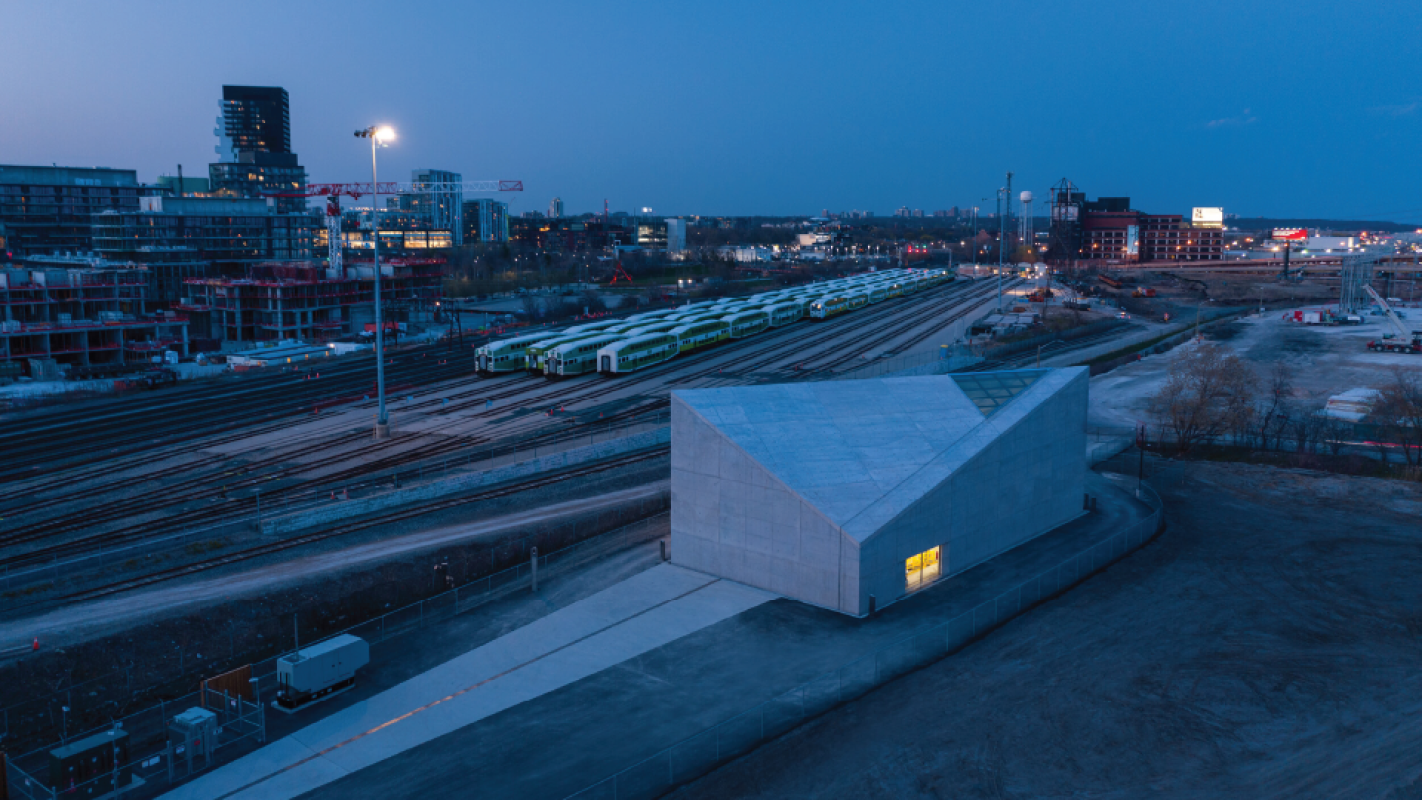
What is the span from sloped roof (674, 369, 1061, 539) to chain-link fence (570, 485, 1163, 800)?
4.03 m

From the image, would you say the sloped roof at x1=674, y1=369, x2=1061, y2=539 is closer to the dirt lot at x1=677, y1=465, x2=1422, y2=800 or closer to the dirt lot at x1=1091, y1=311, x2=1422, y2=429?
the dirt lot at x1=677, y1=465, x2=1422, y2=800

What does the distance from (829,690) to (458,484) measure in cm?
2352

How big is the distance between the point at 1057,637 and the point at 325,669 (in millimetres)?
20255

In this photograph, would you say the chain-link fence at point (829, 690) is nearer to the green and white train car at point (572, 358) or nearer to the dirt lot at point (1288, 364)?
the dirt lot at point (1288, 364)

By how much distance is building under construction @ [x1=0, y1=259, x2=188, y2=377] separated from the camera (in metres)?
80.1

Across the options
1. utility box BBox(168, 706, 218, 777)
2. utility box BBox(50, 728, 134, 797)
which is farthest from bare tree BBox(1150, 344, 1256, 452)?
utility box BBox(50, 728, 134, 797)

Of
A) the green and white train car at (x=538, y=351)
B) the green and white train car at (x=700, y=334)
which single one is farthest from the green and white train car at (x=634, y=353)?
the green and white train car at (x=538, y=351)

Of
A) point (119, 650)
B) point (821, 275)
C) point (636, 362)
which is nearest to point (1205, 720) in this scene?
point (119, 650)

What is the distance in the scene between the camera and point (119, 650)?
27.2 metres

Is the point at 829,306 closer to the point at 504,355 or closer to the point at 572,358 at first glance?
the point at 572,358

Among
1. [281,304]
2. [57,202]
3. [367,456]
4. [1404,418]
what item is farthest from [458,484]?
[57,202]

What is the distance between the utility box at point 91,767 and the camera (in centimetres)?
2097

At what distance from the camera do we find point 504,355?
251 feet

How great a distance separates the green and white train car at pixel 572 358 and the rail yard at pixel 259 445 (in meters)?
1.42
